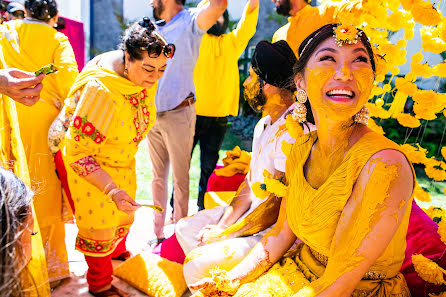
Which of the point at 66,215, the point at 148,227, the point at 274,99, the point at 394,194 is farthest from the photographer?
the point at 148,227

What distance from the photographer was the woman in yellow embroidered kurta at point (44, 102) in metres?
2.73

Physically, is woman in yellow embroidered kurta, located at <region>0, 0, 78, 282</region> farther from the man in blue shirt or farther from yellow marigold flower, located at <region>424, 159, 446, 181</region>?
yellow marigold flower, located at <region>424, 159, 446, 181</region>

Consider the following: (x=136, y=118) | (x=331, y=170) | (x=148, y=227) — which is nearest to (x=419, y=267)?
(x=331, y=170)

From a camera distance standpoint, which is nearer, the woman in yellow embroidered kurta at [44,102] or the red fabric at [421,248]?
the red fabric at [421,248]

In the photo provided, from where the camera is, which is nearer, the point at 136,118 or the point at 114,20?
the point at 136,118

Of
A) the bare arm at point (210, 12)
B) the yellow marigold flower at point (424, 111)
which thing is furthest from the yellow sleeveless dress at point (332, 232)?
the bare arm at point (210, 12)

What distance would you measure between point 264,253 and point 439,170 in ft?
2.62

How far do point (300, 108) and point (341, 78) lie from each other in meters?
0.27

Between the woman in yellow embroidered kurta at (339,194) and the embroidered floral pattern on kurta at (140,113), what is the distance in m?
1.05

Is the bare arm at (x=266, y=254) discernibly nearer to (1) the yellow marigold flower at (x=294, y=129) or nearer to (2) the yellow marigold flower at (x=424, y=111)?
(1) the yellow marigold flower at (x=294, y=129)

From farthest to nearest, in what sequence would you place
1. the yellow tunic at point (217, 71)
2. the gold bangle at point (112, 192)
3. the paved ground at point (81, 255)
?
the yellow tunic at point (217, 71) → the paved ground at point (81, 255) → the gold bangle at point (112, 192)

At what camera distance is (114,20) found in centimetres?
1093

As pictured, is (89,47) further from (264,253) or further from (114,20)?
(264,253)

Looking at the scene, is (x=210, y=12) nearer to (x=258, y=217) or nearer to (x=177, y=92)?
(x=177, y=92)
